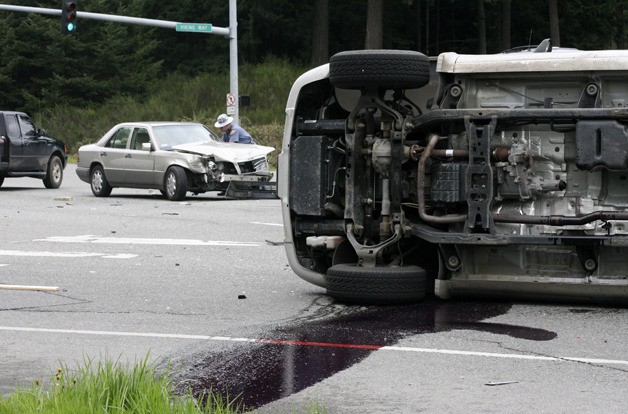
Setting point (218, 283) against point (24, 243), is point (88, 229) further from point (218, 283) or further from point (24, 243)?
point (218, 283)

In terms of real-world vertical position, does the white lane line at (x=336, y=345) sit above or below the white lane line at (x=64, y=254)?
above

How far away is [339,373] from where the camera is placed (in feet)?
23.1

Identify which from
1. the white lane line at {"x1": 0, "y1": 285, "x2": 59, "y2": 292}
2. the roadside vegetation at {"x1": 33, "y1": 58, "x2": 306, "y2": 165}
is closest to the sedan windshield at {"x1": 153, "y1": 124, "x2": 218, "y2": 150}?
the white lane line at {"x1": 0, "y1": 285, "x2": 59, "y2": 292}

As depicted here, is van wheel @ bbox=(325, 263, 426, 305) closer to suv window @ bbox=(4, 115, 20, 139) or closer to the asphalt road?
the asphalt road

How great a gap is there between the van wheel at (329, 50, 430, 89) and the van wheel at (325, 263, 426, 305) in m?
1.39

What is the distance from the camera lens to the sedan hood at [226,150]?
23703 millimetres

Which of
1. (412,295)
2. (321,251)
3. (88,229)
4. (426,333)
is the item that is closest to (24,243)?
(88,229)

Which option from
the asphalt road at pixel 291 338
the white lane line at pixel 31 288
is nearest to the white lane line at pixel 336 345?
the asphalt road at pixel 291 338

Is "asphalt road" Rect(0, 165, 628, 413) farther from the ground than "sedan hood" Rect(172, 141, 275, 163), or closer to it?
closer to it

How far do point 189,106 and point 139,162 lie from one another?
27.4 m

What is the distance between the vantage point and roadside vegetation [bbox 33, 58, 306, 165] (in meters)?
49.8

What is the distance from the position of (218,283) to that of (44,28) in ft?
173

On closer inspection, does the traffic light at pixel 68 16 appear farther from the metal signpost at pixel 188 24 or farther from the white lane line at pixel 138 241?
the white lane line at pixel 138 241

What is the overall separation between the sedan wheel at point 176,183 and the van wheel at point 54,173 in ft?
17.6
